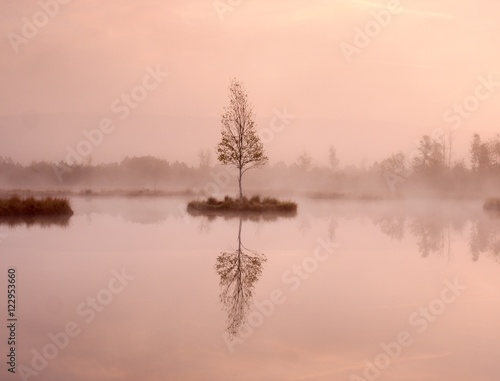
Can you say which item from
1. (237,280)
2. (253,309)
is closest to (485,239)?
(237,280)

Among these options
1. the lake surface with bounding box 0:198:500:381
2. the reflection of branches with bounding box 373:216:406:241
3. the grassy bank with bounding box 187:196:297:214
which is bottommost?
the lake surface with bounding box 0:198:500:381

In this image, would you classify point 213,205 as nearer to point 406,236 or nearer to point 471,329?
point 406,236

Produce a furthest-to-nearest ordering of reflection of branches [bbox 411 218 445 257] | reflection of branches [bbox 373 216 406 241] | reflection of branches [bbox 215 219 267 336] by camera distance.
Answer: reflection of branches [bbox 373 216 406 241] < reflection of branches [bbox 411 218 445 257] < reflection of branches [bbox 215 219 267 336]

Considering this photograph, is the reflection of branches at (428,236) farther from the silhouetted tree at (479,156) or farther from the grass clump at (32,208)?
the silhouetted tree at (479,156)

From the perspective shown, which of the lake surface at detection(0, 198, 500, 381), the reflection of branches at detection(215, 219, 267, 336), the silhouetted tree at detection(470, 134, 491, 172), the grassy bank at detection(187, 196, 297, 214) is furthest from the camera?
the silhouetted tree at detection(470, 134, 491, 172)

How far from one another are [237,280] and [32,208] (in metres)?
23.8

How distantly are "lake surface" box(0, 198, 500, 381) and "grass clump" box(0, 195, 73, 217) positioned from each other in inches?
498

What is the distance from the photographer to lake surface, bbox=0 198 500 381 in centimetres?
786

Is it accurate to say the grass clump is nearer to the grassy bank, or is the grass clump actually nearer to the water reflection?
the grassy bank

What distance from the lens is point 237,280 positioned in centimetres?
1398

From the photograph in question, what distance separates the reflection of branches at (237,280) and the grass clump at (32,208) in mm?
17772

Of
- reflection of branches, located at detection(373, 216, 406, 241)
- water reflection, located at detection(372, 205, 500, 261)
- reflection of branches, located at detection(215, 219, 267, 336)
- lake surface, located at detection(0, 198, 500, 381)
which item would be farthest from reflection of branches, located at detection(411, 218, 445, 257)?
reflection of branches, located at detection(215, 219, 267, 336)

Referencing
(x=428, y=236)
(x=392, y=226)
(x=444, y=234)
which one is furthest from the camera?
(x=392, y=226)

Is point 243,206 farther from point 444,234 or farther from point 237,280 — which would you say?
point 237,280
